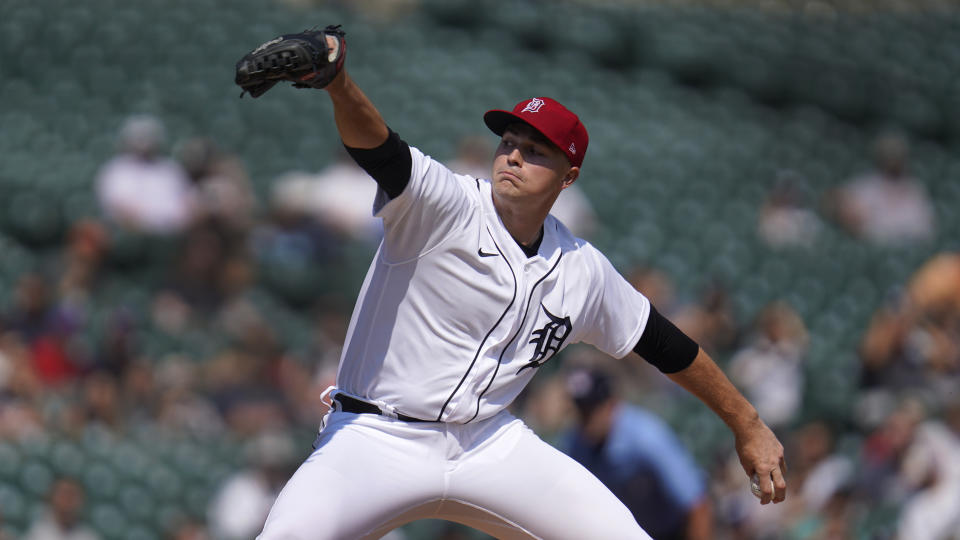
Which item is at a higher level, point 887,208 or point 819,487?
point 887,208

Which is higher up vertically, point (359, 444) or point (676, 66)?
point (359, 444)

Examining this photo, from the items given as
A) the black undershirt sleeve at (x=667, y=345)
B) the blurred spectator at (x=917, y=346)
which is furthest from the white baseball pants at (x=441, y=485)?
the blurred spectator at (x=917, y=346)

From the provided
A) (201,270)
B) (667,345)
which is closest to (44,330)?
(201,270)

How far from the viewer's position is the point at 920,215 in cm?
927

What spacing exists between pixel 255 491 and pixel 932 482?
338 cm

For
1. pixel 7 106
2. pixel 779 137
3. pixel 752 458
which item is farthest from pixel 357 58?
pixel 752 458

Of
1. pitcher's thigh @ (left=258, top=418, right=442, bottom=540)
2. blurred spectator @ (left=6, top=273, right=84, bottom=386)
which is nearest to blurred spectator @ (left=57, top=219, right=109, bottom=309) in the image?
blurred spectator @ (left=6, top=273, right=84, bottom=386)

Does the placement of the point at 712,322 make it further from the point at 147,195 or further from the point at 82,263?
the point at 82,263

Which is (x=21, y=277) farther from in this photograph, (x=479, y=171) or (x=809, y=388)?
(x=809, y=388)

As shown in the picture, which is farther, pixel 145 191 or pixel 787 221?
pixel 787 221

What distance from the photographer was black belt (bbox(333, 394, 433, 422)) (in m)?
2.95

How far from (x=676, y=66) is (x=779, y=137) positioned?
47.7 inches

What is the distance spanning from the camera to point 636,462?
459 centimetres

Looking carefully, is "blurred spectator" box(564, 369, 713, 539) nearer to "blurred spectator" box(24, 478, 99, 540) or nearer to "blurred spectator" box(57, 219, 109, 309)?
"blurred spectator" box(24, 478, 99, 540)
